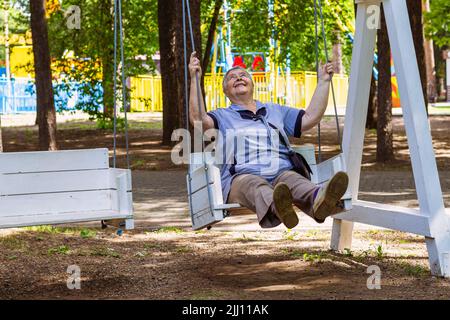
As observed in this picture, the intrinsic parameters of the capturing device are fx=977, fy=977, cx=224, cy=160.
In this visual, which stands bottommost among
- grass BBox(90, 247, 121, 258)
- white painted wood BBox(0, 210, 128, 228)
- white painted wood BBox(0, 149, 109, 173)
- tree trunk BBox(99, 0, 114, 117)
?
grass BBox(90, 247, 121, 258)

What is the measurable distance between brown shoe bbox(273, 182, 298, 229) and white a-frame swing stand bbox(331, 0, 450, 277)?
3.83 feet

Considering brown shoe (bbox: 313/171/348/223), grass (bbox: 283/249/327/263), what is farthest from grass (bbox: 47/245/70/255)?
brown shoe (bbox: 313/171/348/223)

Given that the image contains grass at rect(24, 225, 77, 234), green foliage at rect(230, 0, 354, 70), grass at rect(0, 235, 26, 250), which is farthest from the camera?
green foliage at rect(230, 0, 354, 70)

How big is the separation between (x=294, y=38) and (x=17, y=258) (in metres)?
14.8

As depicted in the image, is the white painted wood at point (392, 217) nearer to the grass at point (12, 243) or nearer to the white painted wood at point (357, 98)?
the white painted wood at point (357, 98)

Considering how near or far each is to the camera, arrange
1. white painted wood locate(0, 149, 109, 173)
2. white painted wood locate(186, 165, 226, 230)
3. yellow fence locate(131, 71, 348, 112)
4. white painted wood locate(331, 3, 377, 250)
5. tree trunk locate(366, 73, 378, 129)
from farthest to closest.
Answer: yellow fence locate(131, 71, 348, 112), tree trunk locate(366, 73, 378, 129), white painted wood locate(331, 3, 377, 250), white painted wood locate(0, 149, 109, 173), white painted wood locate(186, 165, 226, 230)

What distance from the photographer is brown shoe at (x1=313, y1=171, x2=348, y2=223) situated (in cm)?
575

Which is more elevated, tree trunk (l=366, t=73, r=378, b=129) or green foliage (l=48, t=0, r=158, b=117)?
green foliage (l=48, t=0, r=158, b=117)

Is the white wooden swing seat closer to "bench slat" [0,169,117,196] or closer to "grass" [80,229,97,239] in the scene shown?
"bench slat" [0,169,117,196]

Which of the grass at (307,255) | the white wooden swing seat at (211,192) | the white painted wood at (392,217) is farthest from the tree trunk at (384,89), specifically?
the white wooden swing seat at (211,192)

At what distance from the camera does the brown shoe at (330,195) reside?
18.9ft

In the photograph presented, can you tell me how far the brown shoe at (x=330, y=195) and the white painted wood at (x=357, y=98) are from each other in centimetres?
161

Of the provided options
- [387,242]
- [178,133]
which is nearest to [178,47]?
[178,133]

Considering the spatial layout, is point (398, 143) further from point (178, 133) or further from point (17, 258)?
point (17, 258)
